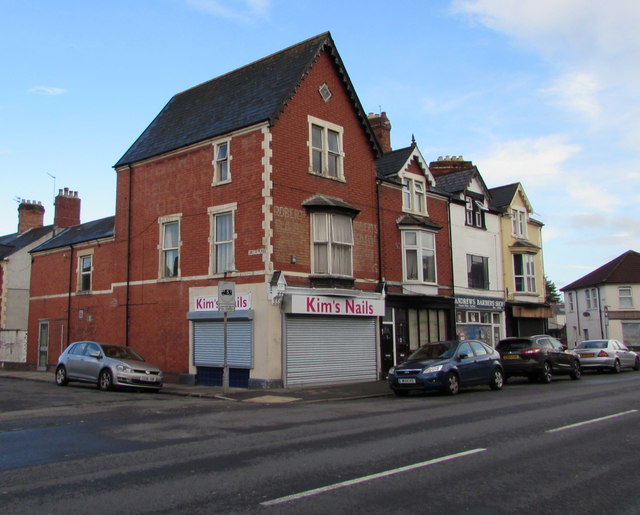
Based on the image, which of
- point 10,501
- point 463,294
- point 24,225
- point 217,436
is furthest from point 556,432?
point 24,225

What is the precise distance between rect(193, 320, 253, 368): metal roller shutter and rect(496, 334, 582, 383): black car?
9.26 m

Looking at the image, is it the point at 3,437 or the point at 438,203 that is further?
the point at 438,203

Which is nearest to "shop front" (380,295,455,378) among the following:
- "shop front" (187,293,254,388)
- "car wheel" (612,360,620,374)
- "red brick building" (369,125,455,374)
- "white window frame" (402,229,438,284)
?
"red brick building" (369,125,455,374)

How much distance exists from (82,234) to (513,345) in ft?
66.4

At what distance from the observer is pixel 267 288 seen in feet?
61.5

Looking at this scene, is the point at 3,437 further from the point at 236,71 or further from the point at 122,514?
the point at 236,71

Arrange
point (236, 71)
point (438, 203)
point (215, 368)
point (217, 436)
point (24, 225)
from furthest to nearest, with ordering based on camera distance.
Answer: point (24, 225) < point (438, 203) < point (236, 71) < point (215, 368) < point (217, 436)

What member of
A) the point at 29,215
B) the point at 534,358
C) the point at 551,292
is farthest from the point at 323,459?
the point at 551,292

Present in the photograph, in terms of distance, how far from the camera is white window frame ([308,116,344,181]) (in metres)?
Result: 21.4

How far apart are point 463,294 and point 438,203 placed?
4.48 m

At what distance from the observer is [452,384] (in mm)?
16672

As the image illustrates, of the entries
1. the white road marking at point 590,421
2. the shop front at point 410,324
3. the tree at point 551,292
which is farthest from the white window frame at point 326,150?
the tree at point 551,292

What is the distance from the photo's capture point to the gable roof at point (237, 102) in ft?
68.5

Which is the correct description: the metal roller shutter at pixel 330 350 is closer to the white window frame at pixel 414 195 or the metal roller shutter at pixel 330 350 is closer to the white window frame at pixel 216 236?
the white window frame at pixel 216 236
